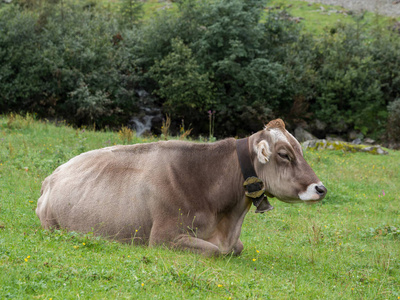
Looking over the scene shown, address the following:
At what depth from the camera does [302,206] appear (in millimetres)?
10641

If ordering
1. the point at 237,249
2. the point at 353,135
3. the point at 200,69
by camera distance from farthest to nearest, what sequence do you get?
the point at 353,135 → the point at 200,69 → the point at 237,249

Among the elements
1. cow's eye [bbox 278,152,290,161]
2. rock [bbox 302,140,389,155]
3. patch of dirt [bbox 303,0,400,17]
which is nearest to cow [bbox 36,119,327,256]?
cow's eye [bbox 278,152,290,161]

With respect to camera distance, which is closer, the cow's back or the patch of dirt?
the cow's back

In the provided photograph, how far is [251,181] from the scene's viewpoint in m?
5.70

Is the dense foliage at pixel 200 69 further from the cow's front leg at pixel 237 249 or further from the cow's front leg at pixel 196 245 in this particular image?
the cow's front leg at pixel 196 245

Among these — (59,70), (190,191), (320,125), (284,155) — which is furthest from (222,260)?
(320,125)

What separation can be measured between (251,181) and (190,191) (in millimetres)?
858

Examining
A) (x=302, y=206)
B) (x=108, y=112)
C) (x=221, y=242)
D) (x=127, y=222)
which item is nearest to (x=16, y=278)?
(x=127, y=222)

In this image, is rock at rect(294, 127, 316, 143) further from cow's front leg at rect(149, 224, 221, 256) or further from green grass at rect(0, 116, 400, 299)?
cow's front leg at rect(149, 224, 221, 256)

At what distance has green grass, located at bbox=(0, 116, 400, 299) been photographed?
408 cm

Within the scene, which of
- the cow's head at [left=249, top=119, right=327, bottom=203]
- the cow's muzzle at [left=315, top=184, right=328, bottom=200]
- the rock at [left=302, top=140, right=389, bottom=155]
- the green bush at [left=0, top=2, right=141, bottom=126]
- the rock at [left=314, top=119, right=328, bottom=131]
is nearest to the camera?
the cow's muzzle at [left=315, top=184, right=328, bottom=200]

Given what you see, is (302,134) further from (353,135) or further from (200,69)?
(200,69)

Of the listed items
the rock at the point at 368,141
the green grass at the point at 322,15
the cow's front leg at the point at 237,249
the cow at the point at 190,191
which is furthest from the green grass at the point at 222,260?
the green grass at the point at 322,15

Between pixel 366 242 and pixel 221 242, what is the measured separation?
3622 mm
